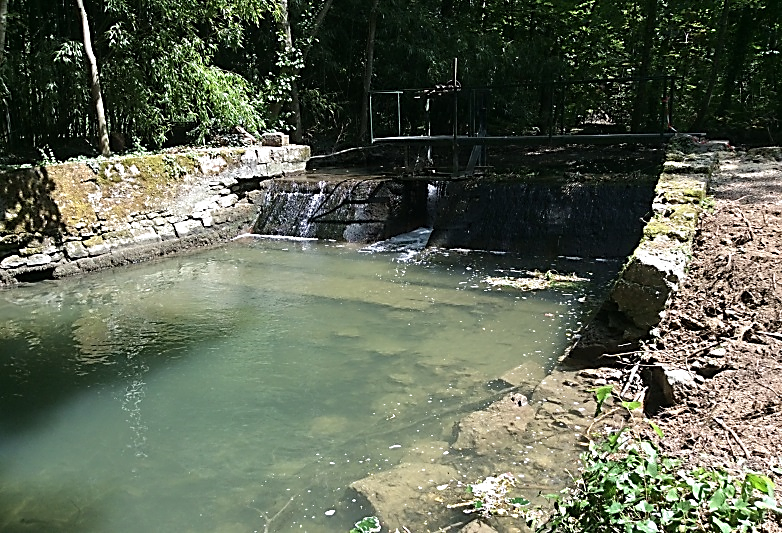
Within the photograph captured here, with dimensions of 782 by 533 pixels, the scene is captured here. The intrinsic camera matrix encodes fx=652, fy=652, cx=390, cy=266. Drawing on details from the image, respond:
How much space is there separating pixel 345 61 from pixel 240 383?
1109cm

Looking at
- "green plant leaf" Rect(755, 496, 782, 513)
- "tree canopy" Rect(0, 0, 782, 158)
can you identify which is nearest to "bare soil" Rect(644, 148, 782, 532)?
"green plant leaf" Rect(755, 496, 782, 513)

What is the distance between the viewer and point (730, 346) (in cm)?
Result: 328

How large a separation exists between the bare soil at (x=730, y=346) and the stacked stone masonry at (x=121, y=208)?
6.38m

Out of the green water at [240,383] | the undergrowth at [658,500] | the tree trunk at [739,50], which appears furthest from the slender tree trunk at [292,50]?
the undergrowth at [658,500]

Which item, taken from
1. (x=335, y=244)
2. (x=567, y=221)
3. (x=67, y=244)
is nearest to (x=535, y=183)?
(x=567, y=221)

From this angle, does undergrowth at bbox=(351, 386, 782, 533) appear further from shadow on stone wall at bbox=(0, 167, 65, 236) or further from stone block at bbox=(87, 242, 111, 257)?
stone block at bbox=(87, 242, 111, 257)

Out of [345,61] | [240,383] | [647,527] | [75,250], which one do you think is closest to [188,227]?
[75,250]

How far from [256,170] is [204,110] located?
114cm

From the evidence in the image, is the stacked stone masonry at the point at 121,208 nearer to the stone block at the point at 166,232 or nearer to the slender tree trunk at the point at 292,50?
the stone block at the point at 166,232

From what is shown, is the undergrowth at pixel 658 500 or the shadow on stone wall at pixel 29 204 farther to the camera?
the shadow on stone wall at pixel 29 204

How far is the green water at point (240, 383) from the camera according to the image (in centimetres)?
310

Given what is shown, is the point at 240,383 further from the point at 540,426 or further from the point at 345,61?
the point at 345,61

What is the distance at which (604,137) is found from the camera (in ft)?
29.1

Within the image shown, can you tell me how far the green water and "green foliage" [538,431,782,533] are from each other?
3.67 ft
